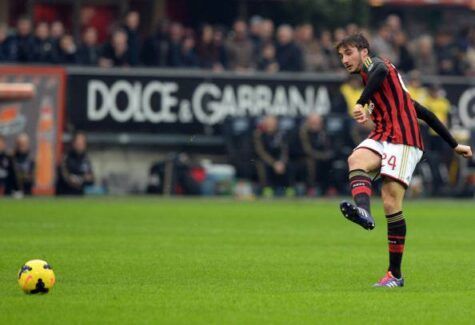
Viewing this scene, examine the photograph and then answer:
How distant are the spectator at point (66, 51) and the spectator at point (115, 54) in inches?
26.7

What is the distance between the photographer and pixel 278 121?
29.2 metres

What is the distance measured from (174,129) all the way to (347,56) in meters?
17.5

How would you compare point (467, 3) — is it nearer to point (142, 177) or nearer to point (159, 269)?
point (142, 177)

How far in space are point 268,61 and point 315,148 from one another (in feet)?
7.27

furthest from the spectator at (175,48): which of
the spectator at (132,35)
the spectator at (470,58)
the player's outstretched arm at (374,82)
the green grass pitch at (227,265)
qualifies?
the player's outstretched arm at (374,82)

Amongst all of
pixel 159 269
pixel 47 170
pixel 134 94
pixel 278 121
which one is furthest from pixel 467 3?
pixel 159 269

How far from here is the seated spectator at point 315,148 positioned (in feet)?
94.0

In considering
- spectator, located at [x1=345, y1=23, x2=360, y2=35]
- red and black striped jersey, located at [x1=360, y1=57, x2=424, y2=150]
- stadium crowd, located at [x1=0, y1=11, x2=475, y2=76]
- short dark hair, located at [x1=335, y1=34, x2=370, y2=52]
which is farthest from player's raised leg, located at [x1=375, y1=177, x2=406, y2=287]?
spectator, located at [x1=345, y1=23, x2=360, y2=35]

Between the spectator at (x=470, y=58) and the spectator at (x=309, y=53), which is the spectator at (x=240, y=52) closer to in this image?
the spectator at (x=309, y=53)

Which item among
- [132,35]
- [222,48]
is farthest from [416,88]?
[132,35]

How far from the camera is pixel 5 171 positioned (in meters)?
26.4

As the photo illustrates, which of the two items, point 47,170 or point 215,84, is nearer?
point 47,170

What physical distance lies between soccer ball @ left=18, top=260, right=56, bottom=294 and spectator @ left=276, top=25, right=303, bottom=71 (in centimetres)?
1903

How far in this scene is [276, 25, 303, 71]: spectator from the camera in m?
29.3
